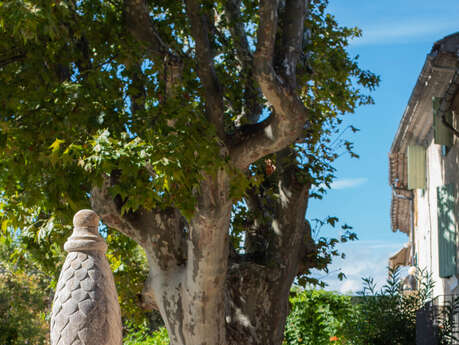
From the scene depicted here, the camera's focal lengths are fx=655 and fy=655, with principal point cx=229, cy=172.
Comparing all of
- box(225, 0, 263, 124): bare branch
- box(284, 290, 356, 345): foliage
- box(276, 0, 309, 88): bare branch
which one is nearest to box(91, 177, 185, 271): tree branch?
box(276, 0, 309, 88): bare branch

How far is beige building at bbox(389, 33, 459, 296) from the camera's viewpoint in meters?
13.4

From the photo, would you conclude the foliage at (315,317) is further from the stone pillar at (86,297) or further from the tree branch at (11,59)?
the stone pillar at (86,297)

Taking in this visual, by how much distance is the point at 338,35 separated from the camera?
44.7 feet

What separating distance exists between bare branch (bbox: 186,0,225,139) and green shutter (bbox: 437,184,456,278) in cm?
639

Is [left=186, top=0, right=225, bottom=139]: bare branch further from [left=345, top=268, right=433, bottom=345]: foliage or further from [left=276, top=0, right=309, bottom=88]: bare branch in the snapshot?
[left=345, top=268, right=433, bottom=345]: foliage

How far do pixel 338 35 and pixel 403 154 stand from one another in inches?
344

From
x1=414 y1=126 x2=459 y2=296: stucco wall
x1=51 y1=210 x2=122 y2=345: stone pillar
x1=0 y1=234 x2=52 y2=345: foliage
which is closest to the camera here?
x1=51 y1=210 x2=122 y2=345: stone pillar

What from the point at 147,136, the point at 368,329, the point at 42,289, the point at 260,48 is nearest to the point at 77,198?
the point at 147,136

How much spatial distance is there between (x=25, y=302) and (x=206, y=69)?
21228 mm

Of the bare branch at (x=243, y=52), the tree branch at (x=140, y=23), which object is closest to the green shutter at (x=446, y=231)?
the bare branch at (x=243, y=52)

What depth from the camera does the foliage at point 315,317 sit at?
17922mm

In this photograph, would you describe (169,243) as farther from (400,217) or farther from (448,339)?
(400,217)

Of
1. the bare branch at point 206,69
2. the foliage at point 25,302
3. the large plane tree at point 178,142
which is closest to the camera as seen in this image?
the large plane tree at point 178,142

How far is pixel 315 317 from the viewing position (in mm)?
18250
